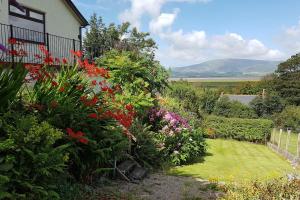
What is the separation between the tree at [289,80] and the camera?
6415 centimetres

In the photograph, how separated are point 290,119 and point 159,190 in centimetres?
3430

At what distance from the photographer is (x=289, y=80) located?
6862 cm

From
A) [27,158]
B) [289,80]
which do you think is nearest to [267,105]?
[289,80]

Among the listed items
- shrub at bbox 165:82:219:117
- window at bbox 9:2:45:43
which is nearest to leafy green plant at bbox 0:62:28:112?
window at bbox 9:2:45:43

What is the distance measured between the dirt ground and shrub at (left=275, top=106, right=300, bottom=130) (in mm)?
32579

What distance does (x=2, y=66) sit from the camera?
5188 millimetres

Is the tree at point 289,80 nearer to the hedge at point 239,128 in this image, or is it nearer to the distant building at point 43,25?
the hedge at point 239,128

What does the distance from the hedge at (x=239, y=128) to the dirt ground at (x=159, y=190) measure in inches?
1014

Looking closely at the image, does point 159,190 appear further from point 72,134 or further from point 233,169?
point 233,169

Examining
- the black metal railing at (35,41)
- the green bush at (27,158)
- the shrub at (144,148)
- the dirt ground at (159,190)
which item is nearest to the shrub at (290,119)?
the black metal railing at (35,41)

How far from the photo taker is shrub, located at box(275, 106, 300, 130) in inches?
1490

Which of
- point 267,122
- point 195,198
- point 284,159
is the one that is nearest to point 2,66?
point 195,198

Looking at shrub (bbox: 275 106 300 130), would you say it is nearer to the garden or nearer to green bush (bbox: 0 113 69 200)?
the garden

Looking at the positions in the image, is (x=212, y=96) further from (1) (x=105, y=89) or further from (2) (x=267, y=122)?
(1) (x=105, y=89)
